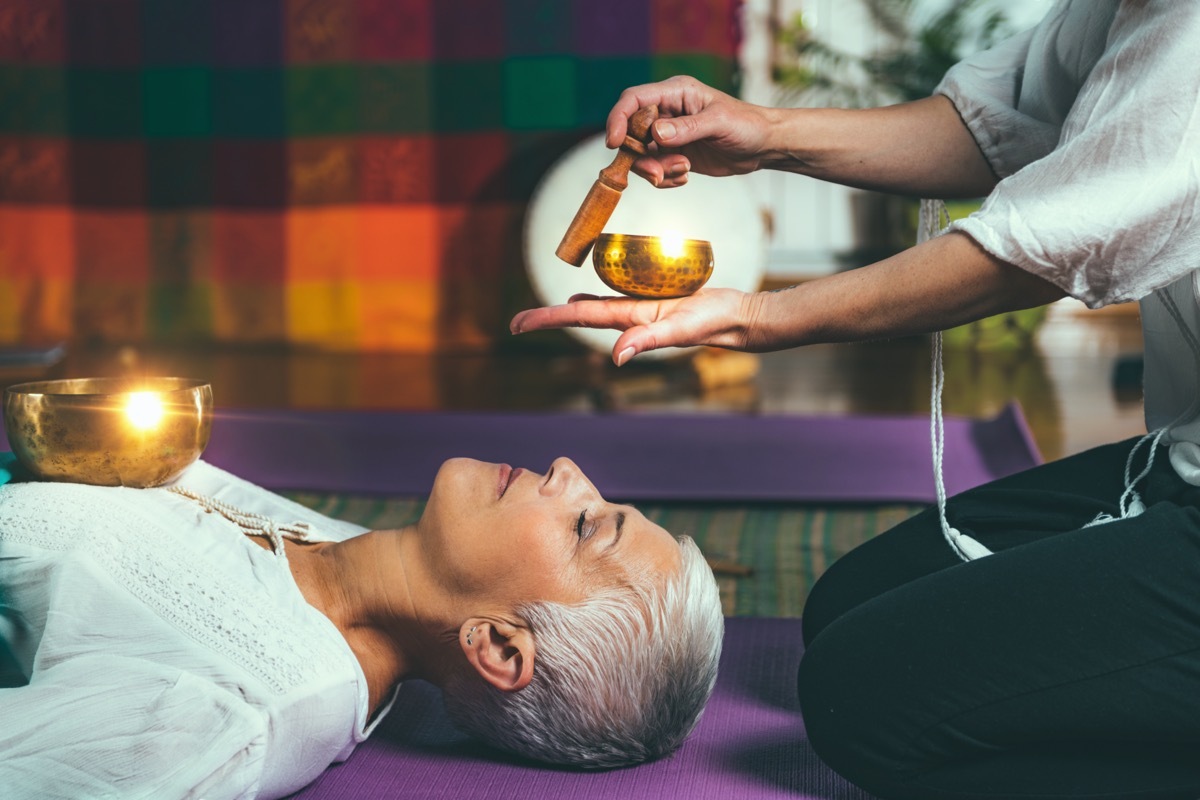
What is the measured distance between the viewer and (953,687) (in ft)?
4.00

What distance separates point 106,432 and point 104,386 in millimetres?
234

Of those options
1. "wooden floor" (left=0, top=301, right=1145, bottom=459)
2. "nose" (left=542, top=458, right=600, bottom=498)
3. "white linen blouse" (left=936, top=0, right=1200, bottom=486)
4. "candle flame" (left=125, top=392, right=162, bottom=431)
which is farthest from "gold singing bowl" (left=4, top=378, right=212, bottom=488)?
"wooden floor" (left=0, top=301, right=1145, bottom=459)

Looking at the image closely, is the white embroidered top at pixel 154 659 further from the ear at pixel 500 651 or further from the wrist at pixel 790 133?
the wrist at pixel 790 133

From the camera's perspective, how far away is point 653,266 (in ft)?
4.85

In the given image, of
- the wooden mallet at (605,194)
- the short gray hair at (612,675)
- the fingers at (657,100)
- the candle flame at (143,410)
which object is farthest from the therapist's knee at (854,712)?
Result: the candle flame at (143,410)

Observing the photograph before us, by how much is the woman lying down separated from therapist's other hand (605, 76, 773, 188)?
45cm

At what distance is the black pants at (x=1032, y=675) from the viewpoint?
118 centimetres

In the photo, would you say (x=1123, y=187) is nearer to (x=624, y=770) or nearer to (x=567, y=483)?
(x=567, y=483)

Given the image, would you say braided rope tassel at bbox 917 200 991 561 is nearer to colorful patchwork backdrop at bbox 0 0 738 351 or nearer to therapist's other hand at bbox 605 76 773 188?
therapist's other hand at bbox 605 76 773 188

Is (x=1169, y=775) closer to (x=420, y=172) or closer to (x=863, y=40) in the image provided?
(x=420, y=172)

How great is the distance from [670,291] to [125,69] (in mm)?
3441

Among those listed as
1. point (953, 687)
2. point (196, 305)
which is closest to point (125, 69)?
point (196, 305)

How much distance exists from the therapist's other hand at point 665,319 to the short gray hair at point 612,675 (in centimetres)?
24

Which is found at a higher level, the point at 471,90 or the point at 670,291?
the point at 471,90
